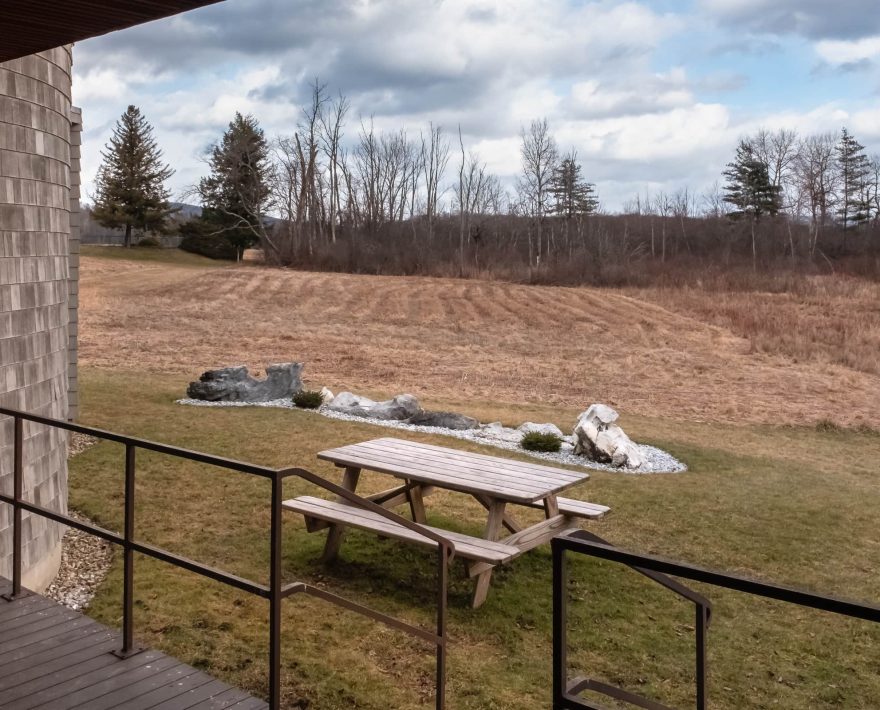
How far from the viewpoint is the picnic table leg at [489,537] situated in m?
5.50

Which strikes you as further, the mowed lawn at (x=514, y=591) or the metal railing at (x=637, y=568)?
the mowed lawn at (x=514, y=591)

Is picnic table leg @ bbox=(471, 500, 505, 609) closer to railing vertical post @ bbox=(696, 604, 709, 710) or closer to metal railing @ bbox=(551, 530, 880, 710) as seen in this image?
railing vertical post @ bbox=(696, 604, 709, 710)

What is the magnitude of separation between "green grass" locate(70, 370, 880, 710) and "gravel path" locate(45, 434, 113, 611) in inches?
5.9

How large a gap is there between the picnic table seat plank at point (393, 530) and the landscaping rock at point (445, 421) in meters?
5.98

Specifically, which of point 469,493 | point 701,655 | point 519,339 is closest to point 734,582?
point 701,655

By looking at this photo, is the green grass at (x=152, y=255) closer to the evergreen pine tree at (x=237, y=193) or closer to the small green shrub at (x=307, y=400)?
the evergreen pine tree at (x=237, y=193)

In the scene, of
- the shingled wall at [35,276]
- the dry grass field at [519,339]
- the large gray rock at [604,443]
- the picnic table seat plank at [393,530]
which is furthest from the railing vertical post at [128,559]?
the dry grass field at [519,339]

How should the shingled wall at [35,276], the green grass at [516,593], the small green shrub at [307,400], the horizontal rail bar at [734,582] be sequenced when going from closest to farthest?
the horizontal rail bar at [734,582]
the green grass at [516,593]
the shingled wall at [35,276]
the small green shrub at [307,400]

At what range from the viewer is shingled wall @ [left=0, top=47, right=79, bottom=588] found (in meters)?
5.03

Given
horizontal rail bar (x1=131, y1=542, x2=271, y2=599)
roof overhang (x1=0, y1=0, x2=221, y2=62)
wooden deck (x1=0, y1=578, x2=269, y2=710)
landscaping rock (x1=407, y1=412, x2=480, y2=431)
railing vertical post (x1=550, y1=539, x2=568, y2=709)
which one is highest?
roof overhang (x1=0, y1=0, x2=221, y2=62)

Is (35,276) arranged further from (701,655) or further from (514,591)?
(701,655)

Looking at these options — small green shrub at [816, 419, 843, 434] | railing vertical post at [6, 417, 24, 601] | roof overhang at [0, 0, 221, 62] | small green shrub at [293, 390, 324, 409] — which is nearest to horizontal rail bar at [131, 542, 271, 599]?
railing vertical post at [6, 417, 24, 601]

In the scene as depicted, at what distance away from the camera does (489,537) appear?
18.6 ft

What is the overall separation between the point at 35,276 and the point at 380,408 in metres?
7.99
